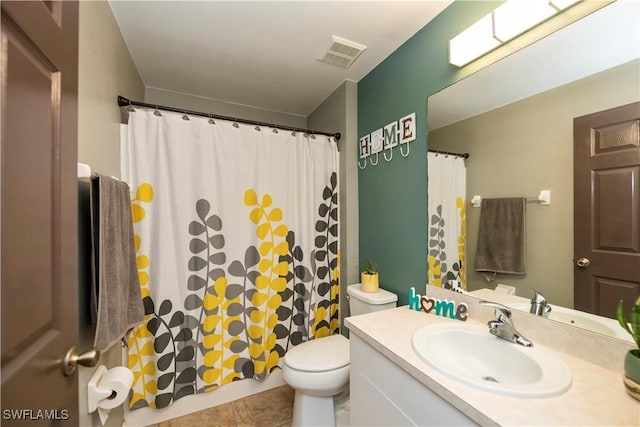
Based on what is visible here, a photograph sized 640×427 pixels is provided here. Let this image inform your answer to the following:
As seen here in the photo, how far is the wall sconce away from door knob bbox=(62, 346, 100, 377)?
1798 millimetres

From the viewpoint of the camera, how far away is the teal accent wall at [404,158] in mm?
1326

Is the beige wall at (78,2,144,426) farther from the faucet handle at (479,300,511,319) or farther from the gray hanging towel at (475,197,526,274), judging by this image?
the gray hanging towel at (475,197,526,274)

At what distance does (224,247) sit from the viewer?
1709 mm

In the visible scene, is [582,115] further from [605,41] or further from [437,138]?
[437,138]

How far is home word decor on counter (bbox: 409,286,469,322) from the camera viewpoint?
1.18 meters

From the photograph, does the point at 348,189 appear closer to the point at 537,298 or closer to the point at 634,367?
the point at 537,298

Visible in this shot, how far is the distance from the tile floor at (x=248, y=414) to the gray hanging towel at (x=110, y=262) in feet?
2.84

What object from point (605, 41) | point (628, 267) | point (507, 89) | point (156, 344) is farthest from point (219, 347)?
point (605, 41)

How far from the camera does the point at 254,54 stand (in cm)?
168

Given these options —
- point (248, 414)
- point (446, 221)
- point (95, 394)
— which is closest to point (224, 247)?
point (95, 394)

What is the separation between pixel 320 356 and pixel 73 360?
114cm

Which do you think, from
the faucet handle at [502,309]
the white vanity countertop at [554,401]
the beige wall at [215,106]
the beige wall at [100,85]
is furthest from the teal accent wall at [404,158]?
the beige wall at [100,85]

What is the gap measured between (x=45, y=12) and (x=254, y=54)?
4.24ft

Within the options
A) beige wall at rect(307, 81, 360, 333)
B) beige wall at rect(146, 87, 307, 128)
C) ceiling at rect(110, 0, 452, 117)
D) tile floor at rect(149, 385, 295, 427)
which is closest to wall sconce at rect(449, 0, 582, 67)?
ceiling at rect(110, 0, 452, 117)
